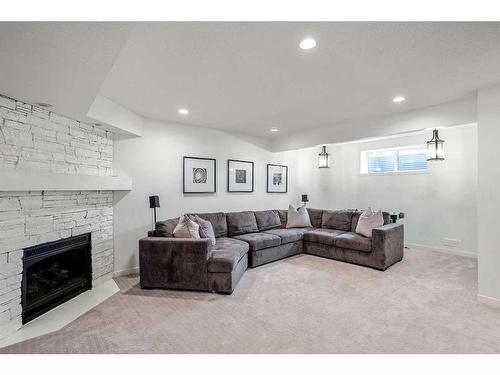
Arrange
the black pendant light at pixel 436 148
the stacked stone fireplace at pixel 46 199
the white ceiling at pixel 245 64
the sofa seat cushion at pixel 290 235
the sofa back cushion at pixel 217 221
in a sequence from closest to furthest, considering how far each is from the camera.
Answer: the white ceiling at pixel 245 64 → the stacked stone fireplace at pixel 46 199 → the black pendant light at pixel 436 148 → the sofa back cushion at pixel 217 221 → the sofa seat cushion at pixel 290 235

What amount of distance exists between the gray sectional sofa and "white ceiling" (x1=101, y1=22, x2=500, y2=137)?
1.80 m

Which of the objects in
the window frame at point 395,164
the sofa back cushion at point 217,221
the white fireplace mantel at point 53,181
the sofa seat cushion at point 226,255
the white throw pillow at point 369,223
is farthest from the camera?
the window frame at point 395,164

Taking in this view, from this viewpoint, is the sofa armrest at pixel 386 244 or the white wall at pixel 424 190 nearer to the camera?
the sofa armrest at pixel 386 244

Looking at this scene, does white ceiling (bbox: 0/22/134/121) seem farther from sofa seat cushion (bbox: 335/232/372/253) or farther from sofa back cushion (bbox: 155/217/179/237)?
sofa seat cushion (bbox: 335/232/372/253)

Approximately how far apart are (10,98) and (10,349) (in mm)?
2137

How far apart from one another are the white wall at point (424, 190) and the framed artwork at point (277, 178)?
0.49 metres

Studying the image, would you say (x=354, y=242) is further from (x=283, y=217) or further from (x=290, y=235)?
(x=283, y=217)

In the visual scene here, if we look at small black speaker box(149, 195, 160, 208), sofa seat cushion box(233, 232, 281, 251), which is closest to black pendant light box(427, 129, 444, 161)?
sofa seat cushion box(233, 232, 281, 251)

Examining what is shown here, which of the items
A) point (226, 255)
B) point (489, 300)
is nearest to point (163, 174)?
point (226, 255)

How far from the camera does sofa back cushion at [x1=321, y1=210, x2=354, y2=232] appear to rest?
5.01 metres

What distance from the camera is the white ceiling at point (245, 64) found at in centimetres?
158

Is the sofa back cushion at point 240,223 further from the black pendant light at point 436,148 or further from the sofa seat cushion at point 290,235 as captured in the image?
the black pendant light at point 436,148

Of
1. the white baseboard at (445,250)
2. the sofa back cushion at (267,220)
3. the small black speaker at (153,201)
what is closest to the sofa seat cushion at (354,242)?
the sofa back cushion at (267,220)

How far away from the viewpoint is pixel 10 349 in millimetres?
2027
